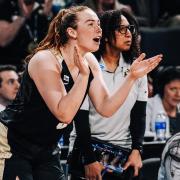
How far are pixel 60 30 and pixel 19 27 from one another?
2.94 meters

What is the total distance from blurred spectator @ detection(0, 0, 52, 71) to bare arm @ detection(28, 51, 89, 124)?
3.06m

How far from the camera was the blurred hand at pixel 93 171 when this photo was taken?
13.1ft

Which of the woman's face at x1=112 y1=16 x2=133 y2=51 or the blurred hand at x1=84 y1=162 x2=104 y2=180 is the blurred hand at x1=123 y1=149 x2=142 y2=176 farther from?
the woman's face at x1=112 y1=16 x2=133 y2=51

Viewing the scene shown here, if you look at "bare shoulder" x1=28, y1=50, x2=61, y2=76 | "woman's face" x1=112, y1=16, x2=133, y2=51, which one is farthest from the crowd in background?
"bare shoulder" x1=28, y1=50, x2=61, y2=76

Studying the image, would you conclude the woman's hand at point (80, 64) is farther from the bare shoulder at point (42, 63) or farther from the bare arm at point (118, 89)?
the bare arm at point (118, 89)

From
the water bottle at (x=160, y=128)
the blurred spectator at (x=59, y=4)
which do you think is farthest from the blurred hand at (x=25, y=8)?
the water bottle at (x=160, y=128)

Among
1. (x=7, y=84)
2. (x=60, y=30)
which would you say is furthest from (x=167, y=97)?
(x=60, y=30)

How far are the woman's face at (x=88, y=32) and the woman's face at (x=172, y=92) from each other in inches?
97.2

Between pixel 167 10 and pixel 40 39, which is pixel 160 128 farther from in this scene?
pixel 167 10

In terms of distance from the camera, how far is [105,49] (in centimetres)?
423

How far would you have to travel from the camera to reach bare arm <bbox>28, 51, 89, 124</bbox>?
3.23 m

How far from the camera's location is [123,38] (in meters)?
4.16

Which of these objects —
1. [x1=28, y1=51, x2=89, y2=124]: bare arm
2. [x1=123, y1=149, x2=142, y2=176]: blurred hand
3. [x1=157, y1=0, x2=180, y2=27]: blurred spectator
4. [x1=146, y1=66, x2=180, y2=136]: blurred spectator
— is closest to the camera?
[x1=28, y1=51, x2=89, y2=124]: bare arm

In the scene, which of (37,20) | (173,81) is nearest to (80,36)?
(173,81)
